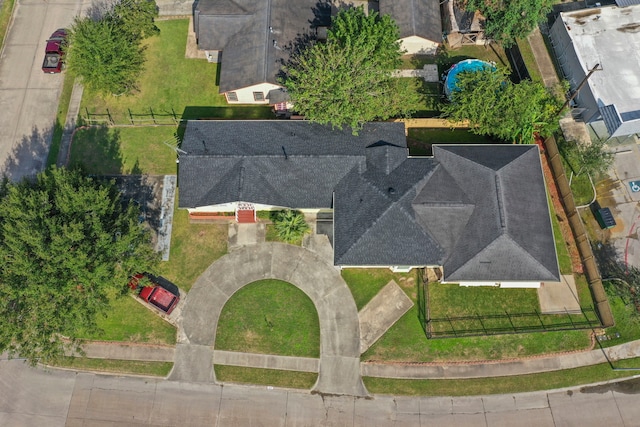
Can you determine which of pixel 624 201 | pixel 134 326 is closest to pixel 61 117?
pixel 134 326

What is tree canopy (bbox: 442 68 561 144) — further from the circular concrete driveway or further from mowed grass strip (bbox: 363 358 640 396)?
mowed grass strip (bbox: 363 358 640 396)

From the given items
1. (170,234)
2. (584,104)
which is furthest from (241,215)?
(584,104)

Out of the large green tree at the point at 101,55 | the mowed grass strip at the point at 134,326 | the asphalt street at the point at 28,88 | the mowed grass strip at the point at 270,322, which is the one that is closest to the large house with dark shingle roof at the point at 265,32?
the large green tree at the point at 101,55

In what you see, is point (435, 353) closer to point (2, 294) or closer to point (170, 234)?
point (170, 234)

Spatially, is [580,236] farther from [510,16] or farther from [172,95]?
[172,95]

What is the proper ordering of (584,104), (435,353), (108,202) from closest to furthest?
(108,202) → (435,353) → (584,104)

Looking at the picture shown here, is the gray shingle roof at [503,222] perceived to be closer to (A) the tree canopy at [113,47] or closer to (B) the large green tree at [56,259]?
(B) the large green tree at [56,259]
